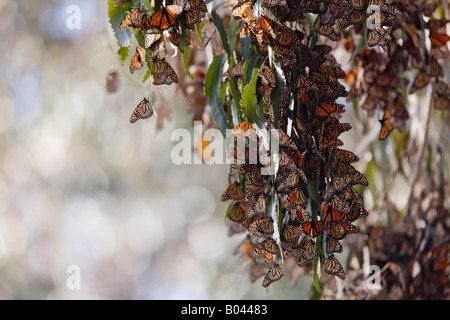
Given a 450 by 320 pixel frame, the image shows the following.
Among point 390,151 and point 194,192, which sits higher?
point 390,151

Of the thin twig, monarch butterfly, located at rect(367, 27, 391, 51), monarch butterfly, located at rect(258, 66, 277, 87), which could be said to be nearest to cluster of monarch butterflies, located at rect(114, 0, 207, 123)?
monarch butterfly, located at rect(258, 66, 277, 87)

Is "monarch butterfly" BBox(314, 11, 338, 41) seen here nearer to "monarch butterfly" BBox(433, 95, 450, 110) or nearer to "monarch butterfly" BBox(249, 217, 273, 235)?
"monarch butterfly" BBox(249, 217, 273, 235)

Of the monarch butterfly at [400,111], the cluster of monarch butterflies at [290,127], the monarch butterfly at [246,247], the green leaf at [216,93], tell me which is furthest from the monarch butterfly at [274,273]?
the monarch butterfly at [400,111]

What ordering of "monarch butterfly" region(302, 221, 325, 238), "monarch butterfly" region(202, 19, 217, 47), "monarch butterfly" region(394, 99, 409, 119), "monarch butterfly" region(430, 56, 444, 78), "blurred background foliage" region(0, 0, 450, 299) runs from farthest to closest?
→ 1. "blurred background foliage" region(0, 0, 450, 299)
2. "monarch butterfly" region(394, 99, 409, 119)
3. "monarch butterfly" region(430, 56, 444, 78)
4. "monarch butterfly" region(202, 19, 217, 47)
5. "monarch butterfly" region(302, 221, 325, 238)

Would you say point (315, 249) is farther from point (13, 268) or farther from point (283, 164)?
point (13, 268)

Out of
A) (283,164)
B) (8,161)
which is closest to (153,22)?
(283,164)
